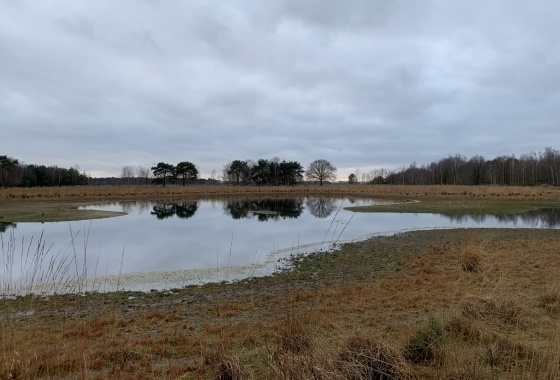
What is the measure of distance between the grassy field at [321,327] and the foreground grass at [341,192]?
67.7 ft

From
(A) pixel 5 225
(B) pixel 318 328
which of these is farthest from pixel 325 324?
(A) pixel 5 225

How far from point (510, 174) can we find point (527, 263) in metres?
88.8

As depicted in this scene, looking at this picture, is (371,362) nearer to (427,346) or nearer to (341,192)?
(427,346)

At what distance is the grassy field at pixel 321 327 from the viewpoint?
11.3 feet

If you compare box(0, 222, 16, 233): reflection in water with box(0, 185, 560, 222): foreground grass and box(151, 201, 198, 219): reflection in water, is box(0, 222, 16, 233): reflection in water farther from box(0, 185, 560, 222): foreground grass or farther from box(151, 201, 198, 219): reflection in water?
box(151, 201, 198, 219): reflection in water

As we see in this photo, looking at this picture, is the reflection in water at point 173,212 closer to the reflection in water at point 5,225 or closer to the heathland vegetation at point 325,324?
the reflection in water at point 5,225

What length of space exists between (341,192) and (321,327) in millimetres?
60859

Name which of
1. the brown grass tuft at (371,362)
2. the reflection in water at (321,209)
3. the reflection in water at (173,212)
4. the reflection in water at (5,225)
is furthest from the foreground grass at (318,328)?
the reflection in water at (173,212)

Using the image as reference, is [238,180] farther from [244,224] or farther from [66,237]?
[66,237]

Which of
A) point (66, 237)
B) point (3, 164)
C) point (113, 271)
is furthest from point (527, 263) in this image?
point (3, 164)

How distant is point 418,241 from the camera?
15.8m

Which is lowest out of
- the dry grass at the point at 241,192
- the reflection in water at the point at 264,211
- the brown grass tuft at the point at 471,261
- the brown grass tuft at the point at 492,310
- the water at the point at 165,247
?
the water at the point at 165,247

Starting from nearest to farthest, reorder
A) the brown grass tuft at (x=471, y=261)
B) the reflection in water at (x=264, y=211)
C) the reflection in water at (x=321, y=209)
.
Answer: the brown grass tuft at (x=471, y=261), the reflection in water at (x=264, y=211), the reflection in water at (x=321, y=209)

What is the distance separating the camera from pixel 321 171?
10050 cm
